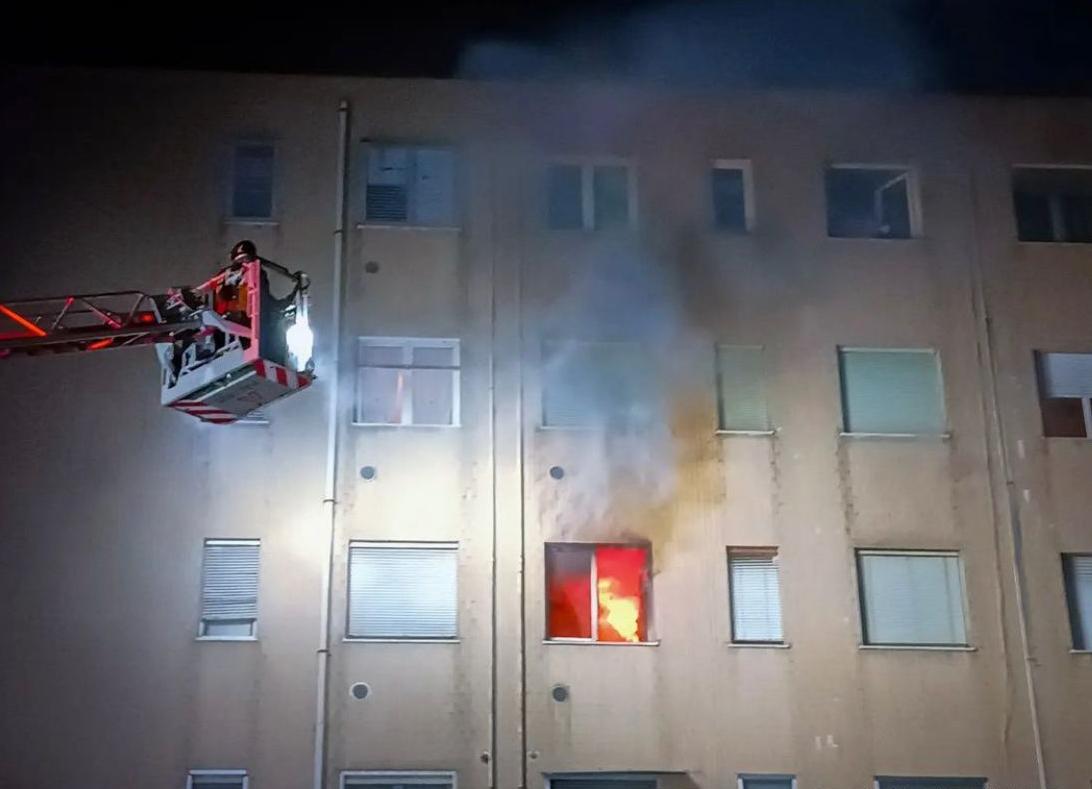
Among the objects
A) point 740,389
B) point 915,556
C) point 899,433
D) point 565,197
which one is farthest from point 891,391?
point 565,197

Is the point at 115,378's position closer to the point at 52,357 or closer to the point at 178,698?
the point at 52,357

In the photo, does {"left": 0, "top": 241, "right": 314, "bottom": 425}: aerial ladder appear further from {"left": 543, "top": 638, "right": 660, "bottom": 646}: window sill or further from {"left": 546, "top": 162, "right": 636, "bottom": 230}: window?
{"left": 546, "top": 162, "right": 636, "bottom": 230}: window

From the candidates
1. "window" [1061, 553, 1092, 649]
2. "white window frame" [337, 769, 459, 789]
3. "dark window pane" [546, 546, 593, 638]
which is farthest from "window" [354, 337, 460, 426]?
"window" [1061, 553, 1092, 649]

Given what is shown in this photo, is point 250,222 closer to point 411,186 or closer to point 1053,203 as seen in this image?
point 411,186

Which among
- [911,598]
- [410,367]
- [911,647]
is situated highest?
[410,367]

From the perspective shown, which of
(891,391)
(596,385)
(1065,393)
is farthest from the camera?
(1065,393)

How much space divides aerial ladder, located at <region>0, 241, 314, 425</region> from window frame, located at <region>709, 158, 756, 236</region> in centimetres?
686

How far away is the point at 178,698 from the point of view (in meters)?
15.0

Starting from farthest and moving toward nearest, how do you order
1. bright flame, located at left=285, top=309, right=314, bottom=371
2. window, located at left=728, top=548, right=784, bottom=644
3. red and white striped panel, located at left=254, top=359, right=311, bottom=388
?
window, located at left=728, top=548, right=784, bottom=644 → bright flame, located at left=285, top=309, right=314, bottom=371 → red and white striped panel, located at left=254, top=359, right=311, bottom=388

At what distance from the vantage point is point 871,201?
59.5ft

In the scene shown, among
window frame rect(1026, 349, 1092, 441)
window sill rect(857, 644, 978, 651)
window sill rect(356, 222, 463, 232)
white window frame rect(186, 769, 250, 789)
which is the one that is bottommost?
white window frame rect(186, 769, 250, 789)

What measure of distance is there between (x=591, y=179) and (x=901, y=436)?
Answer: 5.41 meters

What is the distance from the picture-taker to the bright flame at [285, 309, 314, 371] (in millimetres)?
12484

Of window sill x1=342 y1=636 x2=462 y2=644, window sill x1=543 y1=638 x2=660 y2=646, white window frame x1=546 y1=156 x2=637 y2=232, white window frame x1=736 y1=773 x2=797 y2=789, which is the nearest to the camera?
white window frame x1=736 y1=773 x2=797 y2=789
